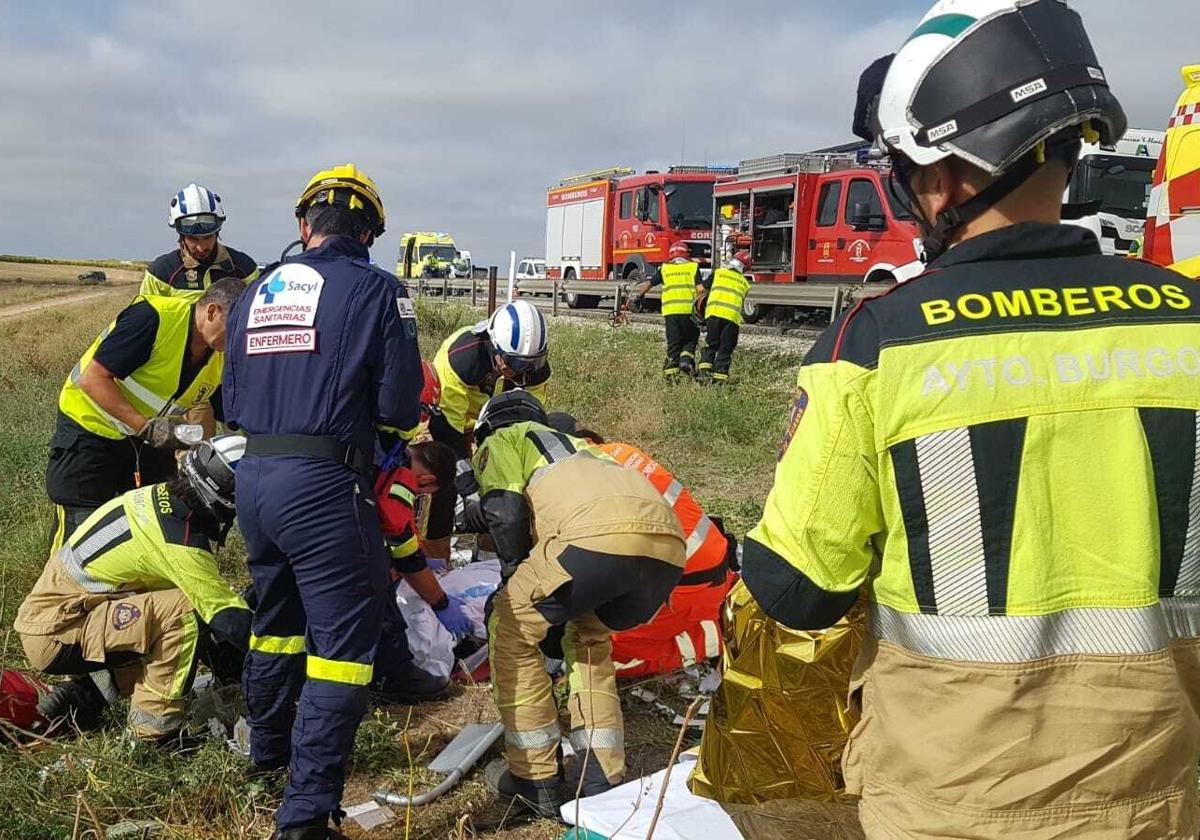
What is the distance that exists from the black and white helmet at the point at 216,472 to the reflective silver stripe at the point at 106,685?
2.69 feet

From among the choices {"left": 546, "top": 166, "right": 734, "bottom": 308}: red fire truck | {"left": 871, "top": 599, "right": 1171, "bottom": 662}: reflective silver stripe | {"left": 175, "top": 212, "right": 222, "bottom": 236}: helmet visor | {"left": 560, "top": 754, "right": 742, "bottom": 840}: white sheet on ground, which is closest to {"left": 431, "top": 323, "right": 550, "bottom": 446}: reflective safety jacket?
{"left": 175, "top": 212, "right": 222, "bottom": 236}: helmet visor


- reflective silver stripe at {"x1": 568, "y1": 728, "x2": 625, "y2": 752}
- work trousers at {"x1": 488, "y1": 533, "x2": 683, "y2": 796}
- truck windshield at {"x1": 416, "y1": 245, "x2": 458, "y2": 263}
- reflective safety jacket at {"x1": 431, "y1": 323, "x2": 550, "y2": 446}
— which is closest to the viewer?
work trousers at {"x1": 488, "y1": 533, "x2": 683, "y2": 796}

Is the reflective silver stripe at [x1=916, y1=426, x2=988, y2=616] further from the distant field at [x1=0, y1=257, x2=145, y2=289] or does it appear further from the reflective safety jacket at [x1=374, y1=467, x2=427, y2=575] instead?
the distant field at [x1=0, y1=257, x2=145, y2=289]

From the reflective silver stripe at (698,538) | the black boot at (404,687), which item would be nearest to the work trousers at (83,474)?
the black boot at (404,687)

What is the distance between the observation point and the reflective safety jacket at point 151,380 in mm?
3559

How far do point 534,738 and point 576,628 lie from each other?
368 mm

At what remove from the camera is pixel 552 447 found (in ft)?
10.1

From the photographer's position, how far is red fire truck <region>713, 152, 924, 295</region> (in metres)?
12.1

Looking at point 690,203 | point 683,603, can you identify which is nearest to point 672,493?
point 683,603

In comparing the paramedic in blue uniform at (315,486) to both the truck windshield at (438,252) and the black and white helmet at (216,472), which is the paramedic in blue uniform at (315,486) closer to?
the black and white helmet at (216,472)

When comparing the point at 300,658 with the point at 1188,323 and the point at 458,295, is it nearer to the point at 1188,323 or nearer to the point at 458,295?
the point at 1188,323

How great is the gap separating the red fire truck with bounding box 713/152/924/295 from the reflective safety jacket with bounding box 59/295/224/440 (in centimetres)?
938

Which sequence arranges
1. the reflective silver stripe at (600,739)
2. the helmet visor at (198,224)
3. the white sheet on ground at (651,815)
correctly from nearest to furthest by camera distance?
the white sheet on ground at (651,815)
the reflective silver stripe at (600,739)
the helmet visor at (198,224)

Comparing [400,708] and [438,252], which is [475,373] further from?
[438,252]
